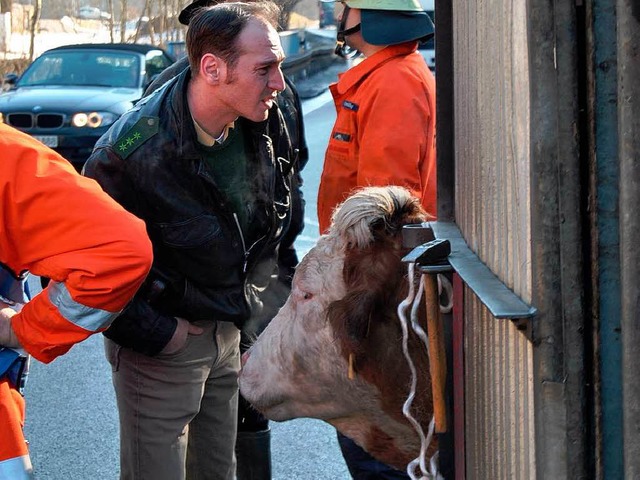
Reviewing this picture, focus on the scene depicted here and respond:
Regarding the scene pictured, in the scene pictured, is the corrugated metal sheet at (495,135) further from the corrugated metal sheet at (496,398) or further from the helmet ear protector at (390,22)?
the helmet ear protector at (390,22)

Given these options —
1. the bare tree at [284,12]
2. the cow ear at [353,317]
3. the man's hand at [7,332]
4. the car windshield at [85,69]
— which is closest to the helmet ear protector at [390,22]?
the bare tree at [284,12]

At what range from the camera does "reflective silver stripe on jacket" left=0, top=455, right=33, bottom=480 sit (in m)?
2.52

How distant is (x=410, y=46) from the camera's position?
14.6 feet

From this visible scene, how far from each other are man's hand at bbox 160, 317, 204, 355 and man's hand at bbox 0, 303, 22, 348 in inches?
34.9

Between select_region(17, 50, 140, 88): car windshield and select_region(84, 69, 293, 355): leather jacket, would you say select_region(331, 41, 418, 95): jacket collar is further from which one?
select_region(17, 50, 140, 88): car windshield

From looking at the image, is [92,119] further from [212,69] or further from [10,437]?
[10,437]

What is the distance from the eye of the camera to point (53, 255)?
95.7 inches

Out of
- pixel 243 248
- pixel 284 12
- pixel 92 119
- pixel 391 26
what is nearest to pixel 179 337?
pixel 243 248

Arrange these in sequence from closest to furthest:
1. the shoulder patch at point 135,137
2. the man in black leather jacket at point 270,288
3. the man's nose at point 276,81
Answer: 1. the shoulder patch at point 135,137
2. the man's nose at point 276,81
3. the man in black leather jacket at point 270,288

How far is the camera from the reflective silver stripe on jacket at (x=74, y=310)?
2.46 m

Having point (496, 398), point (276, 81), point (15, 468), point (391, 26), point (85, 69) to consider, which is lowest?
point (15, 468)

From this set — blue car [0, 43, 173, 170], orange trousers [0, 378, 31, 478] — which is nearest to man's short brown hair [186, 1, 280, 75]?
orange trousers [0, 378, 31, 478]

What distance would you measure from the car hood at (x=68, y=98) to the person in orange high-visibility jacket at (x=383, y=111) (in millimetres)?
9723

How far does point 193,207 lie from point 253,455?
4.76 feet
